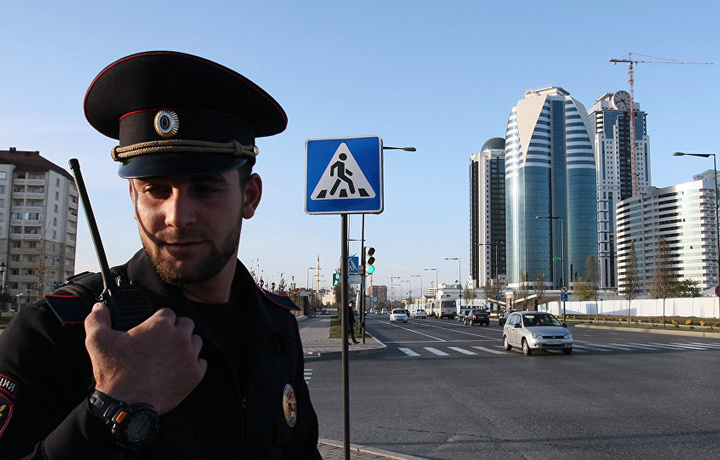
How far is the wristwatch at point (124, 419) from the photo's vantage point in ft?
3.93

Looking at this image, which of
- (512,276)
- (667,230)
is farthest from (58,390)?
(667,230)

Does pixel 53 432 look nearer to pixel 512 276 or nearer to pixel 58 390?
pixel 58 390

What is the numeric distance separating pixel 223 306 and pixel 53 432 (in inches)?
29.7

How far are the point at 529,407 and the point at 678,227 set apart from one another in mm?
175989

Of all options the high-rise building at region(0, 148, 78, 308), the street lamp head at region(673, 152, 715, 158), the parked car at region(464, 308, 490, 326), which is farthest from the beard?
the high-rise building at region(0, 148, 78, 308)

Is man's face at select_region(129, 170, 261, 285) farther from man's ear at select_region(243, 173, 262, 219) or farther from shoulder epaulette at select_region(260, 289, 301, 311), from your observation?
shoulder epaulette at select_region(260, 289, 301, 311)

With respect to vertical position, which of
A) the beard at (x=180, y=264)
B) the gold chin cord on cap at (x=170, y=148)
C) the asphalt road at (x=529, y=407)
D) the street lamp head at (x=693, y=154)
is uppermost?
the street lamp head at (x=693, y=154)

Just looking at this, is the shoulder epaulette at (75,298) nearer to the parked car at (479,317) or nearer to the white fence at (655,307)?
the white fence at (655,307)

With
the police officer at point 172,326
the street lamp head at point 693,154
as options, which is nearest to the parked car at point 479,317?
the street lamp head at point 693,154

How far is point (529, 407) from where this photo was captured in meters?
9.67

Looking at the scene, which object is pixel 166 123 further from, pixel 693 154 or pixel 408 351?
pixel 693 154

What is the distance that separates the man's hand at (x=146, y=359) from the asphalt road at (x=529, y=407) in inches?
230

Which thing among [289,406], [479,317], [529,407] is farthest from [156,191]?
[479,317]

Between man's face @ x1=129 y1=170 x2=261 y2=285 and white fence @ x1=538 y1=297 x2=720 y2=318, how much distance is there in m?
→ 48.4
